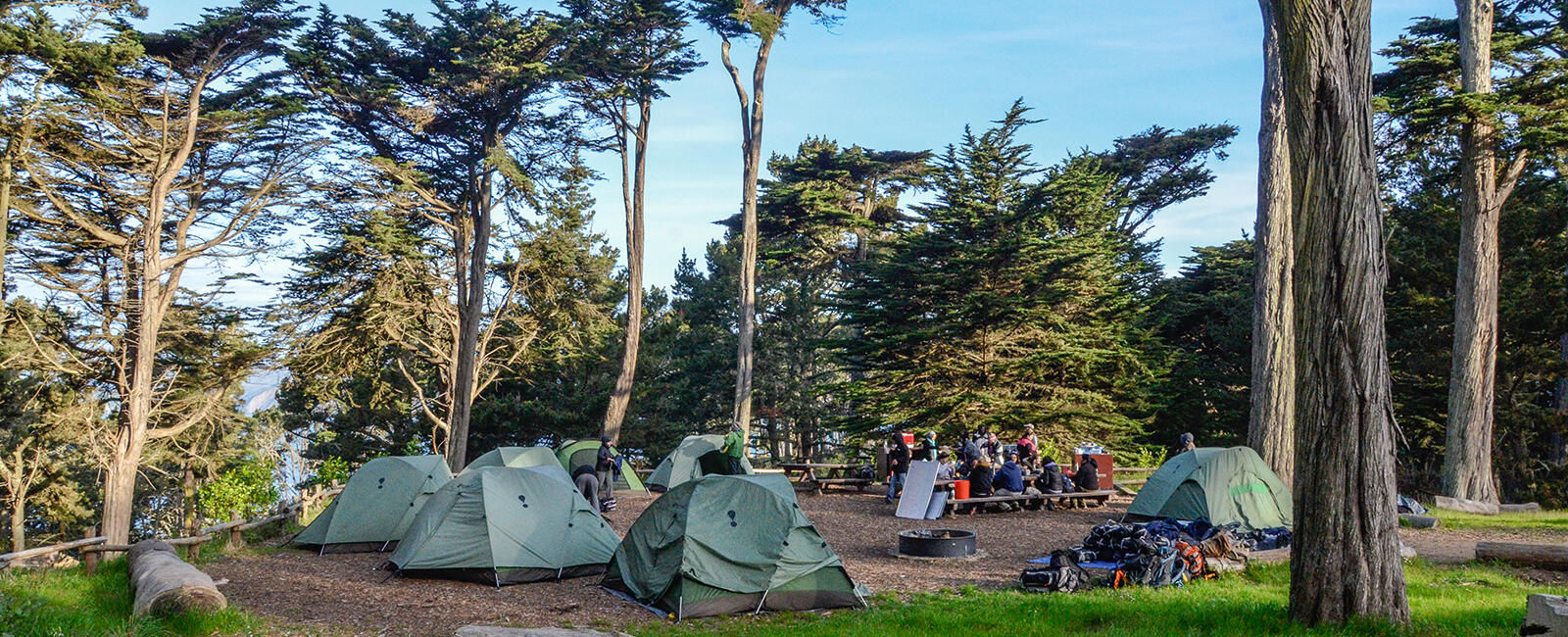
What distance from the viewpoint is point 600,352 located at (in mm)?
32656

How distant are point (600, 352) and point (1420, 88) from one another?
24671mm

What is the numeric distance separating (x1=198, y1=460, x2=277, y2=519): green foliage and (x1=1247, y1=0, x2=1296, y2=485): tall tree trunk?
727 inches

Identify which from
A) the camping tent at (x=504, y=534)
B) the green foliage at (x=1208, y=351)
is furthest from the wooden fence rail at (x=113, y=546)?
the green foliage at (x=1208, y=351)

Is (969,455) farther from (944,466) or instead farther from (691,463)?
(691,463)

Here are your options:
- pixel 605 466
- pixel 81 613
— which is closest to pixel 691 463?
pixel 605 466

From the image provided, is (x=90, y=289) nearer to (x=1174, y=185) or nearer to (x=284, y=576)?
(x=284, y=576)

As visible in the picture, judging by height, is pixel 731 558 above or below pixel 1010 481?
below

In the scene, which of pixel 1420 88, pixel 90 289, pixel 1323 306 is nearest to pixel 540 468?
pixel 1323 306

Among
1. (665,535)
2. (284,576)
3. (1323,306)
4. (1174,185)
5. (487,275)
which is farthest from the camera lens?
(1174,185)

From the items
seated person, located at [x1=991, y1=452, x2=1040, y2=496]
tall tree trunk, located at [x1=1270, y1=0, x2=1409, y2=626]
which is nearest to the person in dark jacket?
seated person, located at [x1=991, y1=452, x2=1040, y2=496]

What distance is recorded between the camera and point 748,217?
2645cm

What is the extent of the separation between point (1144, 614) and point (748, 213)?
65.0 feet

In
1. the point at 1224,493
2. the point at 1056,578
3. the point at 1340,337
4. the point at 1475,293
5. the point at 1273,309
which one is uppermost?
the point at 1475,293

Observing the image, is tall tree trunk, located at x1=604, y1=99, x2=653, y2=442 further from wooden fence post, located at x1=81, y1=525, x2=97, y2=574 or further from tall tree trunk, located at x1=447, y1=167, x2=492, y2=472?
wooden fence post, located at x1=81, y1=525, x2=97, y2=574
